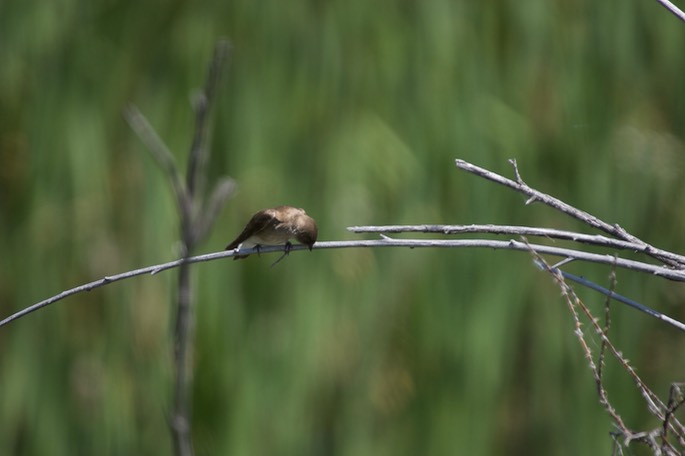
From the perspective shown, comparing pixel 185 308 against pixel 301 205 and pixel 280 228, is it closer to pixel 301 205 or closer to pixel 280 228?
pixel 280 228

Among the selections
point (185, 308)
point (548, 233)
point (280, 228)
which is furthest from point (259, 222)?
point (185, 308)

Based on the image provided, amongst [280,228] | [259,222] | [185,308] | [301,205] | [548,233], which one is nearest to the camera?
[185,308]

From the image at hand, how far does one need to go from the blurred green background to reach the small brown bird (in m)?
0.88

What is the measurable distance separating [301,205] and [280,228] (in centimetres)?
114

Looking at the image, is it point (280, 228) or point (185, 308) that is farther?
point (280, 228)

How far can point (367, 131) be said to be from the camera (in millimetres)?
4113

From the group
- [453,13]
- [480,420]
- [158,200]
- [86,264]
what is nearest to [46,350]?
[86,264]

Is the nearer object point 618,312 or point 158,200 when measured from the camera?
point 158,200

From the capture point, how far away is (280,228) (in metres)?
2.92


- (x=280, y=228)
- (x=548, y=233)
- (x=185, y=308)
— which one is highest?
(x=280, y=228)

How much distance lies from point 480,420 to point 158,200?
1519 mm

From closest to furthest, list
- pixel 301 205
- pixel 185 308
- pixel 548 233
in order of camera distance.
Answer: pixel 185 308
pixel 548 233
pixel 301 205

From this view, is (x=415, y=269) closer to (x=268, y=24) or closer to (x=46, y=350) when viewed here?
(x=268, y=24)

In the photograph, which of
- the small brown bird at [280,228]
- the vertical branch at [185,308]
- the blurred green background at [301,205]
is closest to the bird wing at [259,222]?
the small brown bird at [280,228]
